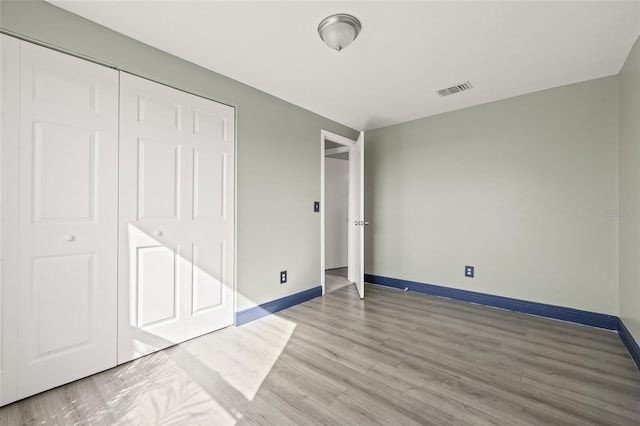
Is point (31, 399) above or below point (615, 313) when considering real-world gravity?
below

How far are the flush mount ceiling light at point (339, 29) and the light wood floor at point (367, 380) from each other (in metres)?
2.24

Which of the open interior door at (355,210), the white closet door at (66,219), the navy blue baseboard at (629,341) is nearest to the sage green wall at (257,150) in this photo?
the white closet door at (66,219)

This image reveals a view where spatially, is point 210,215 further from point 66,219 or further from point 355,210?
point 355,210

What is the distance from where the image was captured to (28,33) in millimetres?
1616

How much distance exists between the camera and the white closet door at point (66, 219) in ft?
5.30

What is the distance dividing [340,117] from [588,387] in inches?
134

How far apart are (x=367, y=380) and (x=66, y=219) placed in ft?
6.96

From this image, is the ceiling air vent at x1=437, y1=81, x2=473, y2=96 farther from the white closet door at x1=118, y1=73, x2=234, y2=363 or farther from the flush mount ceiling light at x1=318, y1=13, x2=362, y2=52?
the white closet door at x1=118, y1=73, x2=234, y2=363

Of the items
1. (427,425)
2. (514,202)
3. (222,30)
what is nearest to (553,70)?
(514,202)

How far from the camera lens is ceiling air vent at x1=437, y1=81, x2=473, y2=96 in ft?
9.26

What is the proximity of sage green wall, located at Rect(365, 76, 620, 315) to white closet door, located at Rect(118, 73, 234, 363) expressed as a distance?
2425 mm

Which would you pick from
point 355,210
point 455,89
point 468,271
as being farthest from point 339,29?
point 468,271

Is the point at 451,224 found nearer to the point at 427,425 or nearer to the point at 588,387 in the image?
the point at 588,387

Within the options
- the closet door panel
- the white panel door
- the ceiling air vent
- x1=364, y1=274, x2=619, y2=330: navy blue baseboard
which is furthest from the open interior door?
the white panel door
